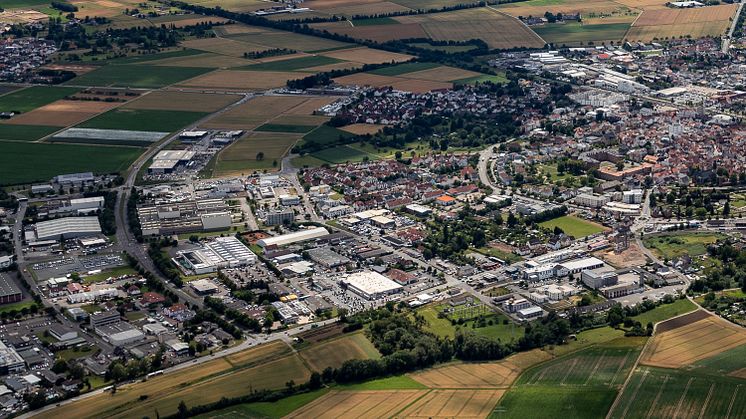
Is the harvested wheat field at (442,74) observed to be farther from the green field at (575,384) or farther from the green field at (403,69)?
the green field at (575,384)

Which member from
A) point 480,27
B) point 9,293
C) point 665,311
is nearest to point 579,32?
point 480,27

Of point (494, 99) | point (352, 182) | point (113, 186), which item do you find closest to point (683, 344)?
point (352, 182)

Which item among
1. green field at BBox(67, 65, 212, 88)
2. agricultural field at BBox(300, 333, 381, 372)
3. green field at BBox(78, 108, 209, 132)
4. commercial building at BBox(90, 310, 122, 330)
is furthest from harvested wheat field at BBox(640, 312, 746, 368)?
green field at BBox(67, 65, 212, 88)

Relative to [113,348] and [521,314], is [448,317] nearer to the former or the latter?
[521,314]

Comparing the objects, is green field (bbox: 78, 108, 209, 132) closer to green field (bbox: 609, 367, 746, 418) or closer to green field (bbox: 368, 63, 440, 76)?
green field (bbox: 368, 63, 440, 76)

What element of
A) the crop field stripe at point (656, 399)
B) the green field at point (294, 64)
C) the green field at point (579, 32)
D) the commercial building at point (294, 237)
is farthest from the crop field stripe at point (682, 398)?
the green field at point (579, 32)
